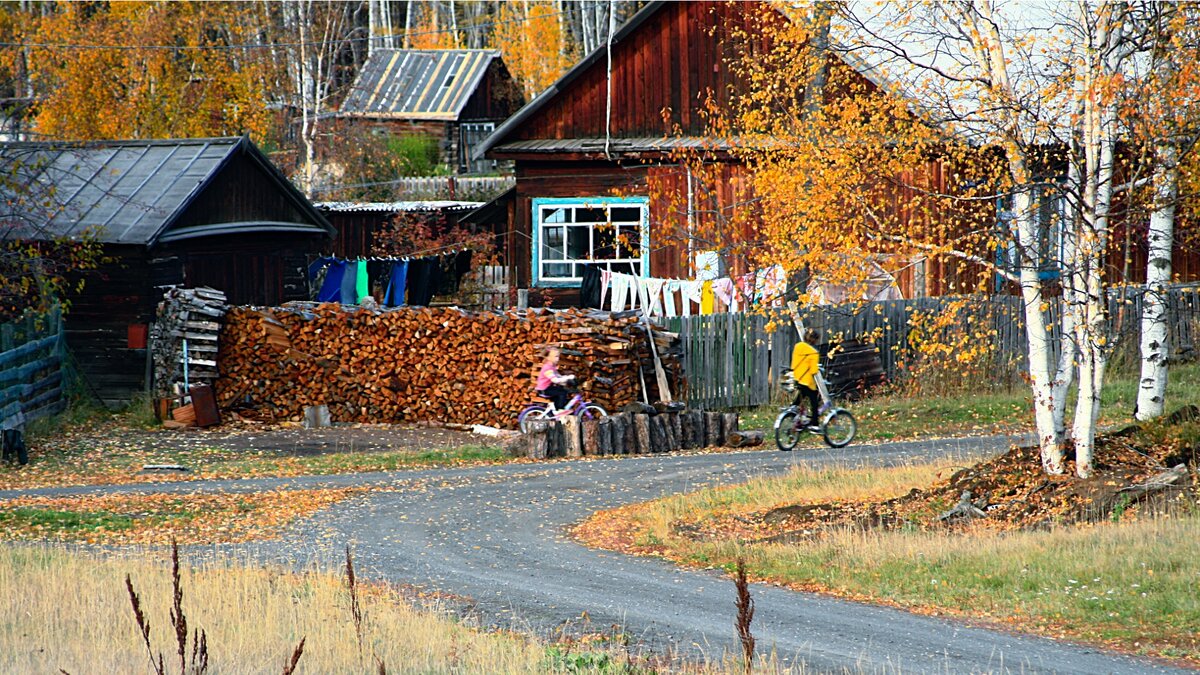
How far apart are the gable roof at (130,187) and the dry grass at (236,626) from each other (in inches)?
531

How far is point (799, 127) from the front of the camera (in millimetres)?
14523

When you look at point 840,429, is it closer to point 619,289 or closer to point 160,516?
point 619,289

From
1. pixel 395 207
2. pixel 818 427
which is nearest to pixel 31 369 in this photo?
pixel 818 427

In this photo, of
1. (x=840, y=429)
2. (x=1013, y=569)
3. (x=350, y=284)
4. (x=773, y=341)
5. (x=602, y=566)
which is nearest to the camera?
(x=1013, y=569)

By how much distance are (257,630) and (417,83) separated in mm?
52056

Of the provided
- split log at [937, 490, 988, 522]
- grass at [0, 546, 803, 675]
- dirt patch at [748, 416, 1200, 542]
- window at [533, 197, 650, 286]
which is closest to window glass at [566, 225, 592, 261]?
window at [533, 197, 650, 286]

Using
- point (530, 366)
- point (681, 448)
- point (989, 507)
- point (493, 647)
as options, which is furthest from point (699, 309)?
point (493, 647)

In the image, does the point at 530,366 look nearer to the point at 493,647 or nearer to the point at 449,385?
the point at 449,385

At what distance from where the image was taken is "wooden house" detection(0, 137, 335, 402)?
2431 cm

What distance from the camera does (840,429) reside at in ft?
63.5

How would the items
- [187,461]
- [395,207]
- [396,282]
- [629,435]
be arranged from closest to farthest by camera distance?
1. [187,461]
2. [629,435]
3. [396,282]
4. [395,207]

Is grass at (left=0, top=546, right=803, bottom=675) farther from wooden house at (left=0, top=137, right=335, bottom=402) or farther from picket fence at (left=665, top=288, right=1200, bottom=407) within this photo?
wooden house at (left=0, top=137, right=335, bottom=402)

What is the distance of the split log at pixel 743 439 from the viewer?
2022cm

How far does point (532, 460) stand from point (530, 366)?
11.3 feet
